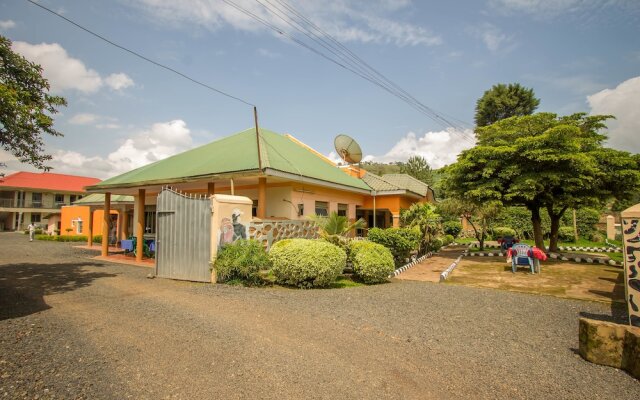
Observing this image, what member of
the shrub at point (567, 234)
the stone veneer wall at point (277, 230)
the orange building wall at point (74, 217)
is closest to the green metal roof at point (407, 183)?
the stone veneer wall at point (277, 230)

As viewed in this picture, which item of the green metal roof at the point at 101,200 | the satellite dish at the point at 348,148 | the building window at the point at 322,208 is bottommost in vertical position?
the building window at the point at 322,208

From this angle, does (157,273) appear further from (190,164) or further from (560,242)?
(560,242)

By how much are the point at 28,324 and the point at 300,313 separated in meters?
4.47

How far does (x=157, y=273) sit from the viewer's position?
1012cm

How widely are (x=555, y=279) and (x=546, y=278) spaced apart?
252 millimetres

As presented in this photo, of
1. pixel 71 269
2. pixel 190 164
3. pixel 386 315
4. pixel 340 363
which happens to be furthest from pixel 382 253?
pixel 71 269

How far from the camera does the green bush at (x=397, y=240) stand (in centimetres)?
1231

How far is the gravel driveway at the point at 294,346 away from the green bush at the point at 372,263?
1450 millimetres

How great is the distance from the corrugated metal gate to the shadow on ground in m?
2.11

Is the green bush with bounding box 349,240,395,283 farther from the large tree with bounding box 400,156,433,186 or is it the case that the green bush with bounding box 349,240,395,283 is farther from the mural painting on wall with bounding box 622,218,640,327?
the large tree with bounding box 400,156,433,186

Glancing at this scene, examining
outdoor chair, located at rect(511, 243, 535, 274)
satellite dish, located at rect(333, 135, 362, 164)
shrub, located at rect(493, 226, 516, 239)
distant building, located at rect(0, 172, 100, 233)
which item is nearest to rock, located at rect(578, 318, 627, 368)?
outdoor chair, located at rect(511, 243, 535, 274)

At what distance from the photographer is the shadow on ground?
632 centimetres

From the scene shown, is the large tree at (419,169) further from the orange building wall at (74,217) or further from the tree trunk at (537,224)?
the orange building wall at (74,217)

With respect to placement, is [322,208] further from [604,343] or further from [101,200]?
[101,200]
